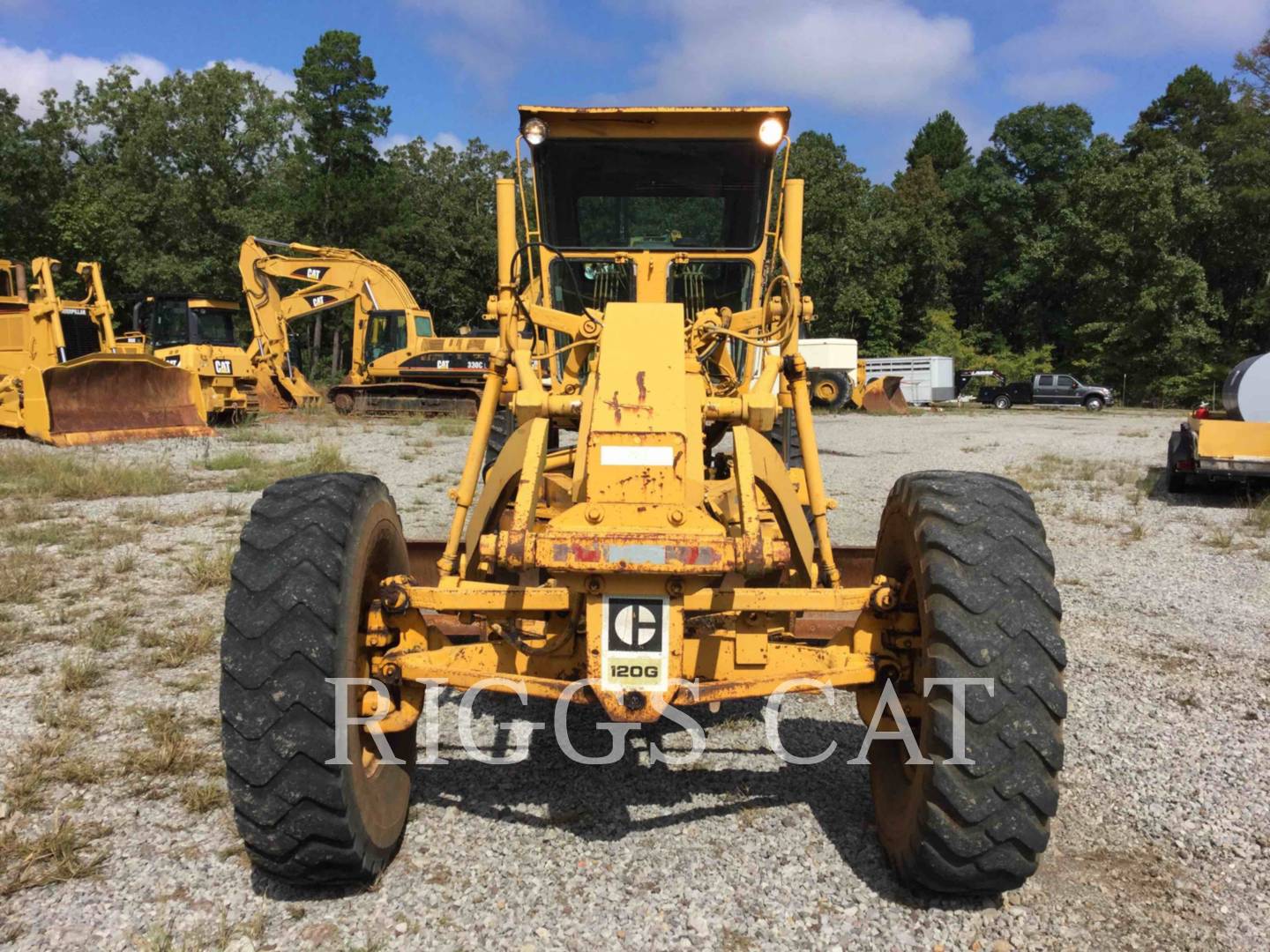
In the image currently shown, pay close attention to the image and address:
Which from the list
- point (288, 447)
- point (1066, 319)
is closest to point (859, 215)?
point (1066, 319)

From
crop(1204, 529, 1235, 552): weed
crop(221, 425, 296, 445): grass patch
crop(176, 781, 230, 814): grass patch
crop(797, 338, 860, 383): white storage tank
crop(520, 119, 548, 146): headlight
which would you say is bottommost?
crop(1204, 529, 1235, 552): weed

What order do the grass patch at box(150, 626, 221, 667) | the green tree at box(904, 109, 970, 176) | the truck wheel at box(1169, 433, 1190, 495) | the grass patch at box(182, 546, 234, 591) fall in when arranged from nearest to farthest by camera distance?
the grass patch at box(150, 626, 221, 667), the grass patch at box(182, 546, 234, 591), the truck wheel at box(1169, 433, 1190, 495), the green tree at box(904, 109, 970, 176)

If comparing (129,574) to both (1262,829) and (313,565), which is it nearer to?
(313,565)

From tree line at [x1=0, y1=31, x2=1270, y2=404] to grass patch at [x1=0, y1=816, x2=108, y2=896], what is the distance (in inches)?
1483

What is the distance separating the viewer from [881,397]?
30.4 metres

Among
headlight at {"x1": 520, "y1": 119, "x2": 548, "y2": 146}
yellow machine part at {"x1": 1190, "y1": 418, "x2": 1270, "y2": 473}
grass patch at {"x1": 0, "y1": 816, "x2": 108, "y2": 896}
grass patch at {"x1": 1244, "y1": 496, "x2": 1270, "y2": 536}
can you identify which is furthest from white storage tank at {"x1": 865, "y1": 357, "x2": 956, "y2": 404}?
grass patch at {"x1": 0, "y1": 816, "x2": 108, "y2": 896}

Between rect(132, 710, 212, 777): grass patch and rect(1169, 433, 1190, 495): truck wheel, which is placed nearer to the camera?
rect(132, 710, 212, 777): grass patch

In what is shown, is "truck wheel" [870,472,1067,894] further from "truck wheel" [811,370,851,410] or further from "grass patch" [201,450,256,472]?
"truck wheel" [811,370,851,410]

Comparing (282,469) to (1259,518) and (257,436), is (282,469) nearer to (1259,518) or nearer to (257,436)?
(257,436)

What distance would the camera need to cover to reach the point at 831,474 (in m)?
13.5

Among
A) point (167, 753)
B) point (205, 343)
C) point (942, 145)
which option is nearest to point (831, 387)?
point (205, 343)

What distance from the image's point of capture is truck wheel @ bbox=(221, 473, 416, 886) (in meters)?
2.80

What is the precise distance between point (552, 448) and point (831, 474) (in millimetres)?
9327

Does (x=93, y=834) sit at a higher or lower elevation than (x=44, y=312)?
lower
